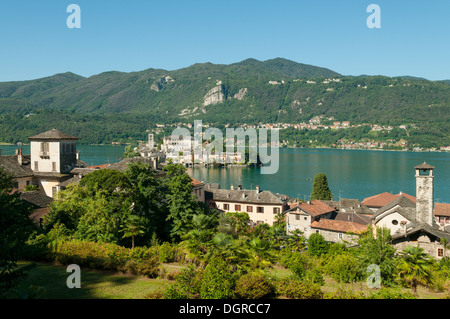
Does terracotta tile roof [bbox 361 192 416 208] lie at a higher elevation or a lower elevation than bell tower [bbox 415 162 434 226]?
lower

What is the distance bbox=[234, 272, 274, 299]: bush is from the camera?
32.8 ft

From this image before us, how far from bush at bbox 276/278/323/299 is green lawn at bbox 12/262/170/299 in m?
3.60

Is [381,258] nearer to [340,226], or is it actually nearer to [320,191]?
[340,226]

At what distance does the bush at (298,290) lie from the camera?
1053 centimetres

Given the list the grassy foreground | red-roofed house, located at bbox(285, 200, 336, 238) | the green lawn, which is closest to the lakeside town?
red-roofed house, located at bbox(285, 200, 336, 238)

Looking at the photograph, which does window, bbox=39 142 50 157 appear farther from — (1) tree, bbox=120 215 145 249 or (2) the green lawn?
(2) the green lawn

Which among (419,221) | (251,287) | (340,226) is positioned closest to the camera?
(251,287)

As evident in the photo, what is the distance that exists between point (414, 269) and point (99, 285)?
11.0m

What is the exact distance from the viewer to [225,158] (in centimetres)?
14275

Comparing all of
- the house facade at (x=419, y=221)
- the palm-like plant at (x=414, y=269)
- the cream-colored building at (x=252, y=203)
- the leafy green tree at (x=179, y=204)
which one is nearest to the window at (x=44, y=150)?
the leafy green tree at (x=179, y=204)

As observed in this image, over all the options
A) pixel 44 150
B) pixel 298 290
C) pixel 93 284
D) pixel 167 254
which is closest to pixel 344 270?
pixel 298 290

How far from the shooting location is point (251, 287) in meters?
10.2
